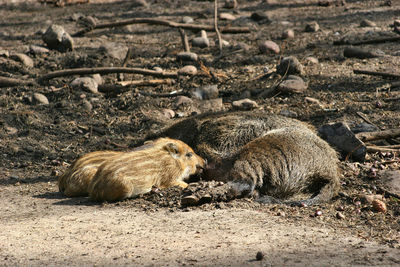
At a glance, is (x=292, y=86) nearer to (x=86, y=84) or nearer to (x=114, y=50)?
(x=86, y=84)

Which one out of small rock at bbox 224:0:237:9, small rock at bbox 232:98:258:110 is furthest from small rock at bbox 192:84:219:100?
small rock at bbox 224:0:237:9

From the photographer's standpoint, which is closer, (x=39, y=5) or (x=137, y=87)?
(x=137, y=87)

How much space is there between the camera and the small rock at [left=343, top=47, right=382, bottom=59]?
10344mm

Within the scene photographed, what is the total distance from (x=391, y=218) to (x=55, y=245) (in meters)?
2.78

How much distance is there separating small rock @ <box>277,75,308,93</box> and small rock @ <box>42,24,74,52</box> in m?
4.09

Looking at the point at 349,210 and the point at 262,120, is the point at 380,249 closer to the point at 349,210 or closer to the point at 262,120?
the point at 349,210

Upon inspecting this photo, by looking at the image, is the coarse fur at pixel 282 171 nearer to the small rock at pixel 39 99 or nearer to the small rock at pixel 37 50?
the small rock at pixel 39 99

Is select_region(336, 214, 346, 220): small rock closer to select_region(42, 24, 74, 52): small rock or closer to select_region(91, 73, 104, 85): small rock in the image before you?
select_region(91, 73, 104, 85): small rock

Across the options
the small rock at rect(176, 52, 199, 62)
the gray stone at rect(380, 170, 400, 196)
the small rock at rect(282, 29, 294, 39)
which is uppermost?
the small rock at rect(282, 29, 294, 39)

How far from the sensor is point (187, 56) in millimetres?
10664

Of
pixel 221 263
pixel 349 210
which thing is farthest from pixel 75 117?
pixel 221 263

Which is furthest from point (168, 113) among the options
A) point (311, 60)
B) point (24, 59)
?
point (24, 59)

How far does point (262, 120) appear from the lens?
6805 mm

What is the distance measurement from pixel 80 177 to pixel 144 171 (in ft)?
2.11
